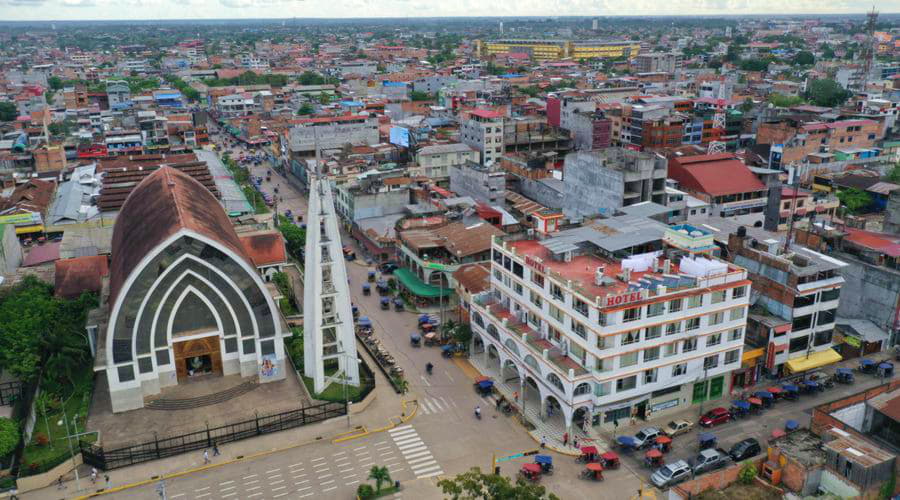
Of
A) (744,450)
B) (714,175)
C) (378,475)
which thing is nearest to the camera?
Result: (378,475)

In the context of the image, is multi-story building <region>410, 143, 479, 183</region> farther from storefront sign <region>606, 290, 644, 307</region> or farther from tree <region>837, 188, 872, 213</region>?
storefront sign <region>606, 290, 644, 307</region>

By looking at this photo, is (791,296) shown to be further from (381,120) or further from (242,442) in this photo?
(381,120)

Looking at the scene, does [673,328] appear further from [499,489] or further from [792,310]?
[499,489]

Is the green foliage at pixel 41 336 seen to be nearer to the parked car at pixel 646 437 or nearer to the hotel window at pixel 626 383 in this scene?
the hotel window at pixel 626 383

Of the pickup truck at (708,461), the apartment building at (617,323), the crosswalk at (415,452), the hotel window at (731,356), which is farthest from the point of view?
the hotel window at (731,356)

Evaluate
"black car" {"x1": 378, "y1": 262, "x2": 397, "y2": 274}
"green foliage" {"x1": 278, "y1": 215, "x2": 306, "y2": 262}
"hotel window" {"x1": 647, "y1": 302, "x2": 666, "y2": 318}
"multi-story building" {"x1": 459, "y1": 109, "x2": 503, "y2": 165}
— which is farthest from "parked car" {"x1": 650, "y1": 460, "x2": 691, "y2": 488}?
"multi-story building" {"x1": 459, "y1": 109, "x2": 503, "y2": 165}

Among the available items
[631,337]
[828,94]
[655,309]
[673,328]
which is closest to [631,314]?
[631,337]

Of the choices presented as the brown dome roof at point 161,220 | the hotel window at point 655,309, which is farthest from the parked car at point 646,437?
the brown dome roof at point 161,220

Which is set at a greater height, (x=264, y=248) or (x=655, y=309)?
(x=655, y=309)
